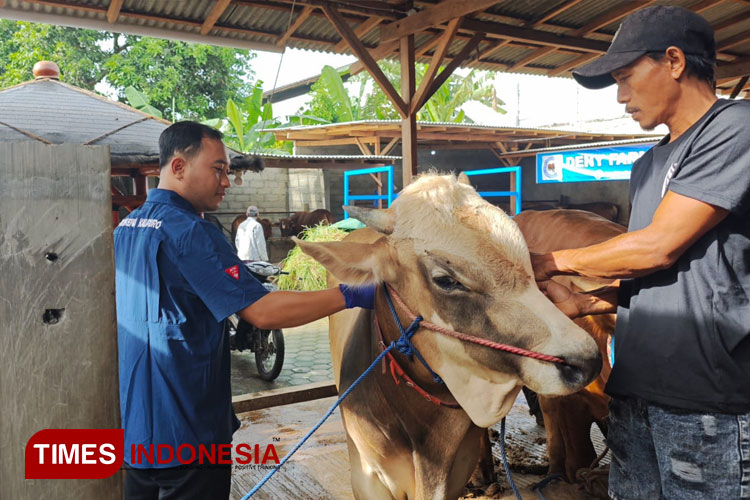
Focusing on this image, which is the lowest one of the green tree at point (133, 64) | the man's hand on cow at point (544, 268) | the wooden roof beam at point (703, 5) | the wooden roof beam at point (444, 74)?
the man's hand on cow at point (544, 268)

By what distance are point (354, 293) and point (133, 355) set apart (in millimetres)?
818

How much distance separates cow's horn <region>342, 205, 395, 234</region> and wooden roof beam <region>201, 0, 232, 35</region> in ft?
11.8

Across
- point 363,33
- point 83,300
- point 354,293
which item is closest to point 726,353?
point 354,293

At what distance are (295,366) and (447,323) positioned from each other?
5834 millimetres

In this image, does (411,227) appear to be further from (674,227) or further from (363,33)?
(363,33)

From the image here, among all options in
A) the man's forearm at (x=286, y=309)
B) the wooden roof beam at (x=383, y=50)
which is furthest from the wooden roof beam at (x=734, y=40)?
the man's forearm at (x=286, y=309)

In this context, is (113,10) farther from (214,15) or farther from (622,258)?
(622,258)

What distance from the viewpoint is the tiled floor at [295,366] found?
655 centimetres

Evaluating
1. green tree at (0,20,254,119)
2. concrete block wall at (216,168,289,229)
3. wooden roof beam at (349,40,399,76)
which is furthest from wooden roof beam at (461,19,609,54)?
green tree at (0,20,254,119)

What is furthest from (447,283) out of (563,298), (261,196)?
(261,196)

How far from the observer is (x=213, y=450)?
205 centimetres

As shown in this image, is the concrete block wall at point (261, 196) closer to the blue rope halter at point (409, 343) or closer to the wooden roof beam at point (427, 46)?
the wooden roof beam at point (427, 46)

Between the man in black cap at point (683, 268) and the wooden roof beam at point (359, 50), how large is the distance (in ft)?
11.9

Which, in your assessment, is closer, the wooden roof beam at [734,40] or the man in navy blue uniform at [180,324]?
the man in navy blue uniform at [180,324]
